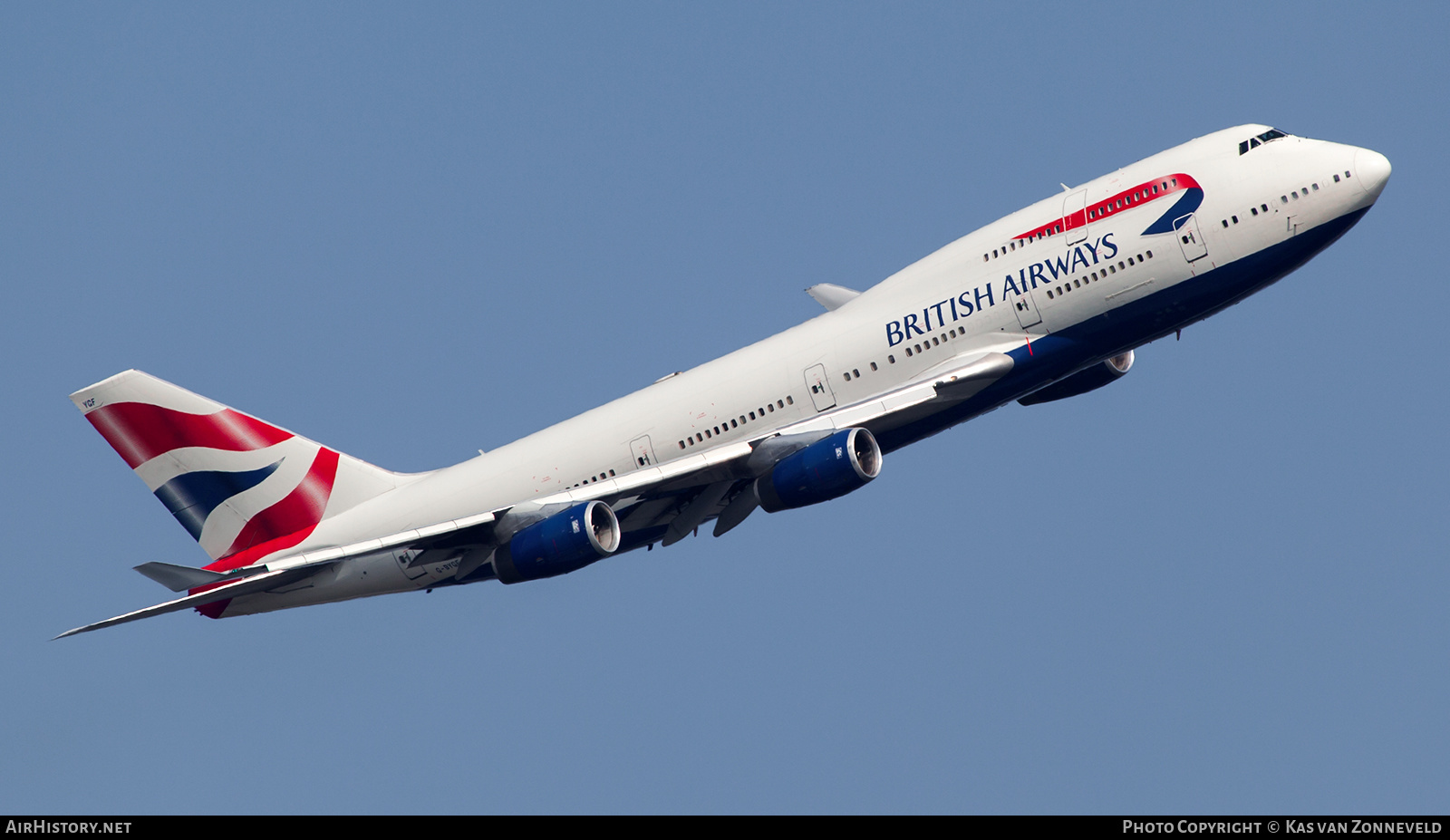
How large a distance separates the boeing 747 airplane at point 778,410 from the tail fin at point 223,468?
74 millimetres

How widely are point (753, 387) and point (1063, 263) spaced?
1137 centimetres

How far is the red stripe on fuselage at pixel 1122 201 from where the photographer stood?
5625 centimetres

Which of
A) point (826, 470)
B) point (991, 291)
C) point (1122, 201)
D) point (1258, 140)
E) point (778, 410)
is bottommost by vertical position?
point (826, 470)

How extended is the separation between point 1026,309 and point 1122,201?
4634 millimetres

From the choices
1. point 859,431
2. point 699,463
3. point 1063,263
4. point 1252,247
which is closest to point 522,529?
point 699,463

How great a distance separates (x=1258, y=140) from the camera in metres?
56.5

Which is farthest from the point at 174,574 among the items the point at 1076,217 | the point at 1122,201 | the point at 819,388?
the point at 1122,201

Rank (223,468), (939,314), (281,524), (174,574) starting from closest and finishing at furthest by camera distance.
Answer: (174,574), (939,314), (223,468), (281,524)

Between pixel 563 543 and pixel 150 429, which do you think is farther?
pixel 150 429

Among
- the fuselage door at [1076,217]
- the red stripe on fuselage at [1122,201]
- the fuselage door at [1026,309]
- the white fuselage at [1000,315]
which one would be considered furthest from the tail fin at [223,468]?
the fuselage door at [1076,217]

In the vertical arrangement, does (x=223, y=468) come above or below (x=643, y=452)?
above

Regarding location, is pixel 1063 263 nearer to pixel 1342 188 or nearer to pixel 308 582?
pixel 1342 188

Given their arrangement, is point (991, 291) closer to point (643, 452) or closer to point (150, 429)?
point (643, 452)

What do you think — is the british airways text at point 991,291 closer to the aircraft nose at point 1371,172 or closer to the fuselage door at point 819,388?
the fuselage door at point 819,388
